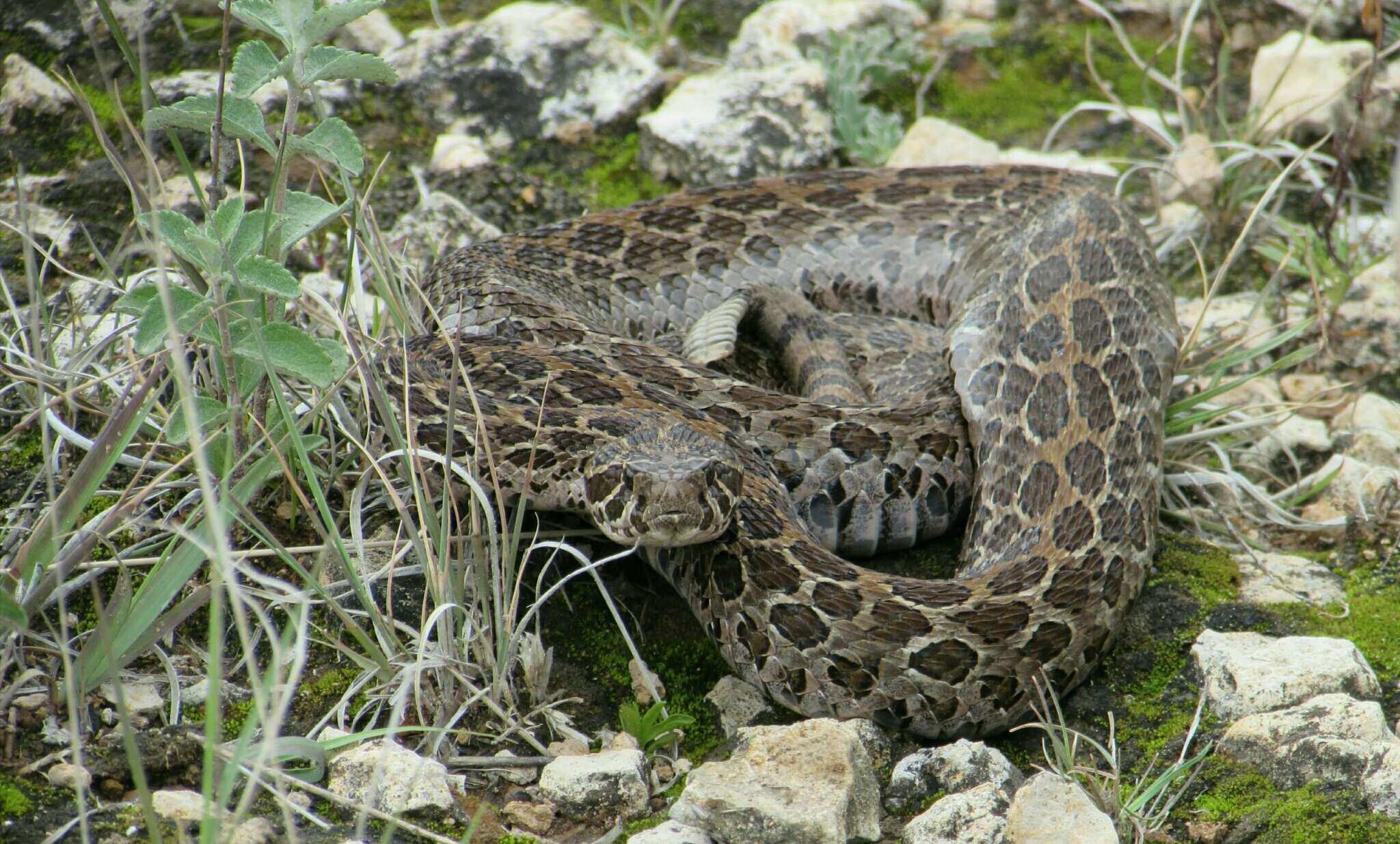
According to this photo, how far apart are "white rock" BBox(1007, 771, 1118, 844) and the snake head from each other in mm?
1562

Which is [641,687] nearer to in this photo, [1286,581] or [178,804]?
[178,804]

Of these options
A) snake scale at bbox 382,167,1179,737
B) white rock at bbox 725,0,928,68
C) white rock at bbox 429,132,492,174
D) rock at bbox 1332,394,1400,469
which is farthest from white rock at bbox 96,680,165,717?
white rock at bbox 725,0,928,68

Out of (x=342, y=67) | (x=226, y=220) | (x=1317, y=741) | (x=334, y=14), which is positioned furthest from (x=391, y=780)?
(x=1317, y=741)

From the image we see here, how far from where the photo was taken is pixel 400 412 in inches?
214

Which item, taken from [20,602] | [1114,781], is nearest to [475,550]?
[20,602]

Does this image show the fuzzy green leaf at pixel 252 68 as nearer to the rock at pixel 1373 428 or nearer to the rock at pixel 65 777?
the rock at pixel 65 777

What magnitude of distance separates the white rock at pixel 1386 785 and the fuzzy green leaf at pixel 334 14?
14.2ft

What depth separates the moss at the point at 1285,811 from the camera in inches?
161

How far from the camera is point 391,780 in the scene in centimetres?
402

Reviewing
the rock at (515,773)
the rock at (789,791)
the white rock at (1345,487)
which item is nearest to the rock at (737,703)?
the rock at (789,791)

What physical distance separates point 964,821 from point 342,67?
3380 millimetres

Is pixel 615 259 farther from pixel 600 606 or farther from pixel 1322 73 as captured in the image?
pixel 1322 73

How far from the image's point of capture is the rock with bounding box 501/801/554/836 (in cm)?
414

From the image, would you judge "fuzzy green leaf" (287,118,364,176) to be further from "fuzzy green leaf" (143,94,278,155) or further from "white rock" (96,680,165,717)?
"white rock" (96,680,165,717)
